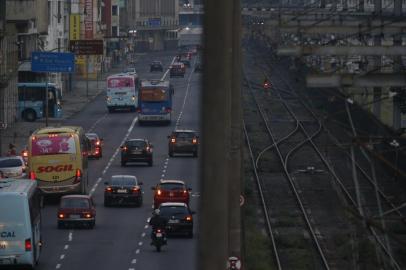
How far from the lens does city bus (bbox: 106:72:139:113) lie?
79.9 m

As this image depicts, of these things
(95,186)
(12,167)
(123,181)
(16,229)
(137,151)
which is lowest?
(95,186)

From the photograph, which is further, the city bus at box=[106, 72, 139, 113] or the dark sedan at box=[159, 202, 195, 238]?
the city bus at box=[106, 72, 139, 113]

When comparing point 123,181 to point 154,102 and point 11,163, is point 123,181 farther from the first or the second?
point 154,102

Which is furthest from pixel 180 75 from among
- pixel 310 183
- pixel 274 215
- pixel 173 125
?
pixel 274 215

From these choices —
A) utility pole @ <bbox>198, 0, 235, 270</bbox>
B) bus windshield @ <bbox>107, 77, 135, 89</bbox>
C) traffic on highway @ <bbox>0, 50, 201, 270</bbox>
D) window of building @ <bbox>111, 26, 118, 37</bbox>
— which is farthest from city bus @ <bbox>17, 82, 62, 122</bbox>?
utility pole @ <bbox>198, 0, 235, 270</bbox>

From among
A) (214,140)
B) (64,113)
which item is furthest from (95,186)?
(214,140)

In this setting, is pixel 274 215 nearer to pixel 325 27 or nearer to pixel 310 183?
pixel 310 183

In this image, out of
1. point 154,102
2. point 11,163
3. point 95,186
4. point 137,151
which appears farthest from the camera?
point 154,102

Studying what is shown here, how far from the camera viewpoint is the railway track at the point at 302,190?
31.6m

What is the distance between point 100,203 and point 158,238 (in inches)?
414

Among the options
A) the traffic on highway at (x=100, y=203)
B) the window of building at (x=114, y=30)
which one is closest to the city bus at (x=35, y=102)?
the traffic on highway at (x=100, y=203)

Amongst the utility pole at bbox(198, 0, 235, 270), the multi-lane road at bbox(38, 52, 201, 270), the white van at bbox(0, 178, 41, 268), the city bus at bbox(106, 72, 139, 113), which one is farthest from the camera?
the city bus at bbox(106, 72, 139, 113)

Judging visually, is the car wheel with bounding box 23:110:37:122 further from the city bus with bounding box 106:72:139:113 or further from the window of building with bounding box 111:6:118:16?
the window of building with bounding box 111:6:118:16

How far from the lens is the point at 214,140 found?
1011cm
